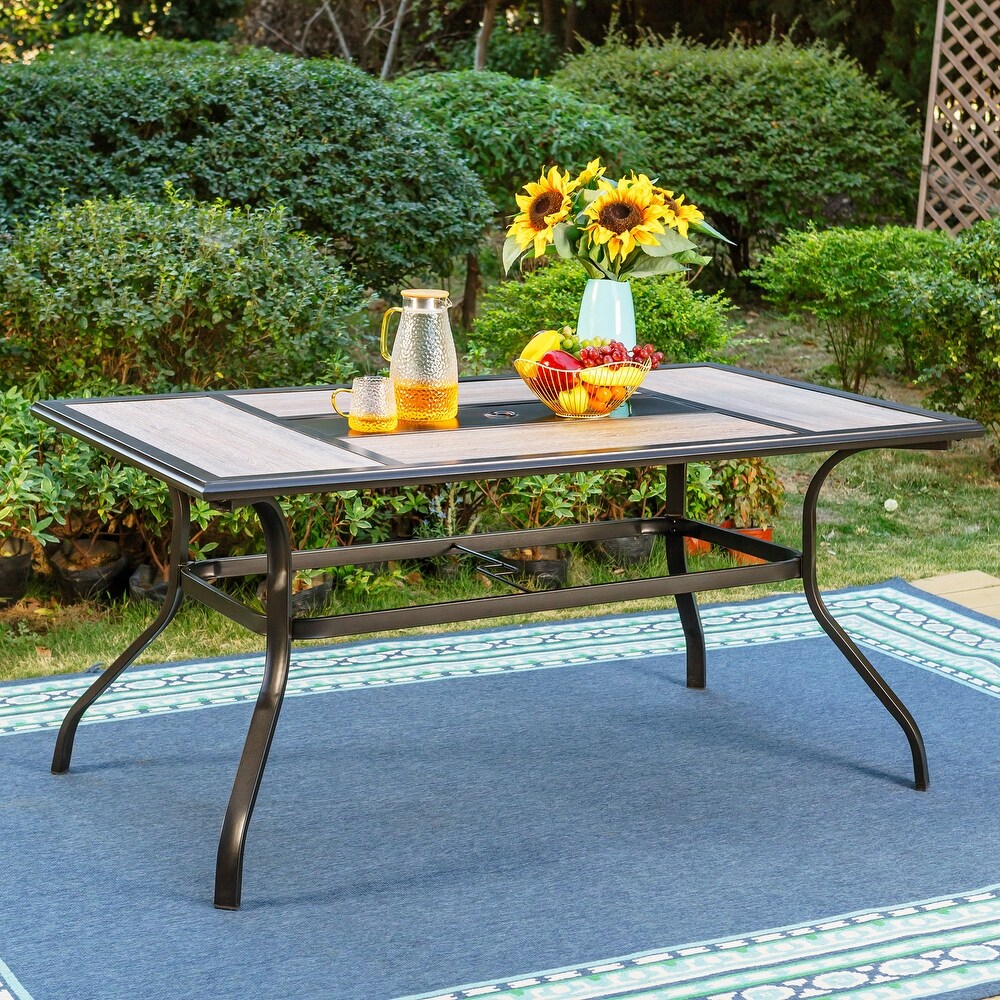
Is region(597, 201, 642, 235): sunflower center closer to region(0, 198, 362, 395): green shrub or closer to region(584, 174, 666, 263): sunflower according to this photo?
region(584, 174, 666, 263): sunflower

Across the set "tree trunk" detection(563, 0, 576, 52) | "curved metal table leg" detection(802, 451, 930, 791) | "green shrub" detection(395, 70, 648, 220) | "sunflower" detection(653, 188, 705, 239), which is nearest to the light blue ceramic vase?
"sunflower" detection(653, 188, 705, 239)

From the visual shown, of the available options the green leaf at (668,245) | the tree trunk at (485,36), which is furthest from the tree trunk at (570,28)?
the green leaf at (668,245)

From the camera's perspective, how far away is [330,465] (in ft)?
7.71

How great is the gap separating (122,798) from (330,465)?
0.96m

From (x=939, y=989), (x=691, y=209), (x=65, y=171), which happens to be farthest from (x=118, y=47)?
(x=939, y=989)

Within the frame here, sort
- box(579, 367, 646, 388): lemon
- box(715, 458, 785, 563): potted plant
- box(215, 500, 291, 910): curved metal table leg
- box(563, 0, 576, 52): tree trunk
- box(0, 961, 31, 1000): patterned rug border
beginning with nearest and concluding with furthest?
1. box(0, 961, 31, 1000): patterned rug border
2. box(215, 500, 291, 910): curved metal table leg
3. box(579, 367, 646, 388): lemon
4. box(715, 458, 785, 563): potted plant
5. box(563, 0, 576, 52): tree trunk

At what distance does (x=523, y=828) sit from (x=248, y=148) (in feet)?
10.4

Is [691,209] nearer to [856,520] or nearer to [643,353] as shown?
[643,353]

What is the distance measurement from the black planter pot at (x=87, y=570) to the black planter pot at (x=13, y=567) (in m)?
0.14

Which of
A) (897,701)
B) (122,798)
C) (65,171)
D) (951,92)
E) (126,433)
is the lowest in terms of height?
(122,798)

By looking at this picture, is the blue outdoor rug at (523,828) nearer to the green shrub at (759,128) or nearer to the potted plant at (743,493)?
the potted plant at (743,493)

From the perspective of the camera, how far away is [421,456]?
244 cm

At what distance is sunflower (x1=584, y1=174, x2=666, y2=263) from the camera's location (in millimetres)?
2926

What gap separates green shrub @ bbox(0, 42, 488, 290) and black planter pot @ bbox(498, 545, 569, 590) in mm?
1284
